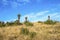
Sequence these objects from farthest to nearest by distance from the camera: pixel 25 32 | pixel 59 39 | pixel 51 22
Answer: pixel 51 22, pixel 25 32, pixel 59 39

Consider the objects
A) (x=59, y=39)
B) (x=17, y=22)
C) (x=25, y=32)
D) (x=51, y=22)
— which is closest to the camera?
(x=59, y=39)

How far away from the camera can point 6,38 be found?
13.7 metres

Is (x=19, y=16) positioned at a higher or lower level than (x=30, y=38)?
higher

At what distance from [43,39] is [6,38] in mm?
3183

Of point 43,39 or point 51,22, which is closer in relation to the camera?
point 43,39

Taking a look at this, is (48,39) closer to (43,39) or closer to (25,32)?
(43,39)

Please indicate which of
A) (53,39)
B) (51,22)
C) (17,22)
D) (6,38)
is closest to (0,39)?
(6,38)

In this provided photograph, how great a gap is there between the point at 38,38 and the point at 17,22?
63.6 ft

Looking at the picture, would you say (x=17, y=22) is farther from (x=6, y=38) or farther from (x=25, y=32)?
(x=6, y=38)

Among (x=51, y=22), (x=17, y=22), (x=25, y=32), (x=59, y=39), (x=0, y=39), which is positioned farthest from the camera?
(x=17, y=22)

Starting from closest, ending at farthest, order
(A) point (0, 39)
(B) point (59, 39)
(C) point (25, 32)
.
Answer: (A) point (0, 39), (B) point (59, 39), (C) point (25, 32)

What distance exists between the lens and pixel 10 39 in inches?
538

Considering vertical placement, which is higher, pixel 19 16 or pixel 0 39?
pixel 19 16

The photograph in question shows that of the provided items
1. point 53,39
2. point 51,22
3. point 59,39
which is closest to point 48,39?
point 53,39
